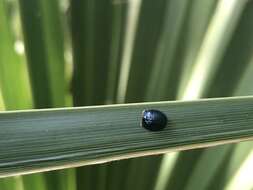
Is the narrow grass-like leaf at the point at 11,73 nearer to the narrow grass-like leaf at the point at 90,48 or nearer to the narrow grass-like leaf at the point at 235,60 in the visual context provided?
the narrow grass-like leaf at the point at 90,48

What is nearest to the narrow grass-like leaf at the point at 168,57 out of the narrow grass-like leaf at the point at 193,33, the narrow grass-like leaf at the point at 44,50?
the narrow grass-like leaf at the point at 193,33

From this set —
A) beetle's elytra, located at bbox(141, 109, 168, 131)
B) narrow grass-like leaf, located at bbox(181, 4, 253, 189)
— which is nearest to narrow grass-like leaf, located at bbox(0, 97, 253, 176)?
beetle's elytra, located at bbox(141, 109, 168, 131)

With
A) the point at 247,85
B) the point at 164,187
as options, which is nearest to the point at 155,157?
the point at 164,187

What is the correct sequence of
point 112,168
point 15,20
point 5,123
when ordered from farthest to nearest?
point 112,168, point 15,20, point 5,123

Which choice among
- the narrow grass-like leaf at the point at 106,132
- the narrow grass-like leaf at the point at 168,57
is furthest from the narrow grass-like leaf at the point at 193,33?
the narrow grass-like leaf at the point at 106,132

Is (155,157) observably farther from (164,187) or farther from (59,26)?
(59,26)

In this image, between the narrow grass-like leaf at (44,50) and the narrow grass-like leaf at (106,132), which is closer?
the narrow grass-like leaf at (106,132)

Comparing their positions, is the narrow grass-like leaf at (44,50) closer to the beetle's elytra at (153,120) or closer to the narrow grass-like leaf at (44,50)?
the narrow grass-like leaf at (44,50)

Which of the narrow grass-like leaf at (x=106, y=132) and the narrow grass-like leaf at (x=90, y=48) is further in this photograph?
the narrow grass-like leaf at (x=90, y=48)
